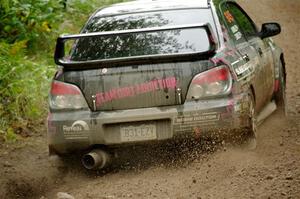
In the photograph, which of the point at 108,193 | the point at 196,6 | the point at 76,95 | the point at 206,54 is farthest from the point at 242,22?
the point at 108,193

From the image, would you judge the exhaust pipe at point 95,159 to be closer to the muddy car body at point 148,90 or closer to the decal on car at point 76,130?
the muddy car body at point 148,90

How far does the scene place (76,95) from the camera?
5.58 metres

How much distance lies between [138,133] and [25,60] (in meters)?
4.67

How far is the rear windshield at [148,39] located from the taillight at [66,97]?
15.3 inches

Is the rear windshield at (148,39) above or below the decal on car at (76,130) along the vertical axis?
above

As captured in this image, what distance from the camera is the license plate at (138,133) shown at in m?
5.41

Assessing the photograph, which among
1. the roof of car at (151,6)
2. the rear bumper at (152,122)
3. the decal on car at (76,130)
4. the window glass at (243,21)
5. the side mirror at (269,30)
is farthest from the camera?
the side mirror at (269,30)

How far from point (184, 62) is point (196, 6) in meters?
1.19

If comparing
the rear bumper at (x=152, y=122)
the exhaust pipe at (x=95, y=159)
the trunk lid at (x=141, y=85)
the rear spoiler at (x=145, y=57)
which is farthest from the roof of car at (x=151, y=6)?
the exhaust pipe at (x=95, y=159)

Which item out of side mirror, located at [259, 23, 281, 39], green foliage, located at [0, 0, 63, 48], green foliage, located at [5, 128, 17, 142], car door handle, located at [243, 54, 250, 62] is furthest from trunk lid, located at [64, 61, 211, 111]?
green foliage, located at [0, 0, 63, 48]

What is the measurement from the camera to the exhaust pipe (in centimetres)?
550

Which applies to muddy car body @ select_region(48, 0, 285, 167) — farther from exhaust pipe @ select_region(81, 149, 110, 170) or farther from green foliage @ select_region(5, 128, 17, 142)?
green foliage @ select_region(5, 128, 17, 142)

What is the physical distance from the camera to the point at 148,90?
543 centimetres

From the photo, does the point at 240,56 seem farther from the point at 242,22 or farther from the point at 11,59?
the point at 11,59
